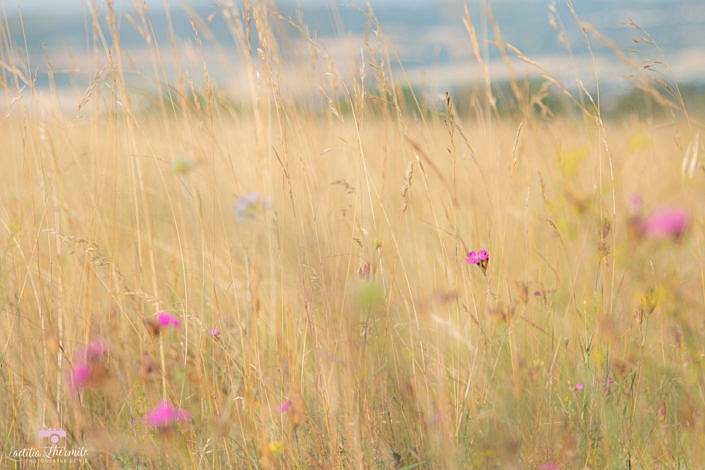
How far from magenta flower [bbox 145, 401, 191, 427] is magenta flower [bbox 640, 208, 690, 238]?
88cm

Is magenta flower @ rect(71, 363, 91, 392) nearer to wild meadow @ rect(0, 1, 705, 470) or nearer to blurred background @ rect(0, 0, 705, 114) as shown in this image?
wild meadow @ rect(0, 1, 705, 470)

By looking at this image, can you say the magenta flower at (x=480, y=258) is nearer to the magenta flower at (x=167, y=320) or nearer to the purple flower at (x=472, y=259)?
the purple flower at (x=472, y=259)

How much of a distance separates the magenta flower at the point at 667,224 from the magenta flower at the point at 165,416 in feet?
2.90

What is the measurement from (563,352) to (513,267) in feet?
1.92

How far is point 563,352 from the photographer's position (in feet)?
4.45

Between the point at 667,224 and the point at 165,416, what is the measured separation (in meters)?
0.94

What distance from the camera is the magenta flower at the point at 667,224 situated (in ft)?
3.64

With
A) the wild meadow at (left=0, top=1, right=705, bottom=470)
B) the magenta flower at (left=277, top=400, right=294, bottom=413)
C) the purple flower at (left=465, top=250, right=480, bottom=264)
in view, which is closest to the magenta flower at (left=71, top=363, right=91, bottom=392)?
the wild meadow at (left=0, top=1, right=705, bottom=470)

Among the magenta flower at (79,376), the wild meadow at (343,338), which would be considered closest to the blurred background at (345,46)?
the wild meadow at (343,338)

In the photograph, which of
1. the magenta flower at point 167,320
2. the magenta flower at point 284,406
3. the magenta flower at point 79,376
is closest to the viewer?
the magenta flower at point 284,406

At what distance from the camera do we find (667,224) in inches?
43.9

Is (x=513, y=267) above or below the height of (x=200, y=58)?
below

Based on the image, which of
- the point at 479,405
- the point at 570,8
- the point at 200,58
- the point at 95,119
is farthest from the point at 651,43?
the point at 95,119

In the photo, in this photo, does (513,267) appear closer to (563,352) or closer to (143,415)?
(563,352)
